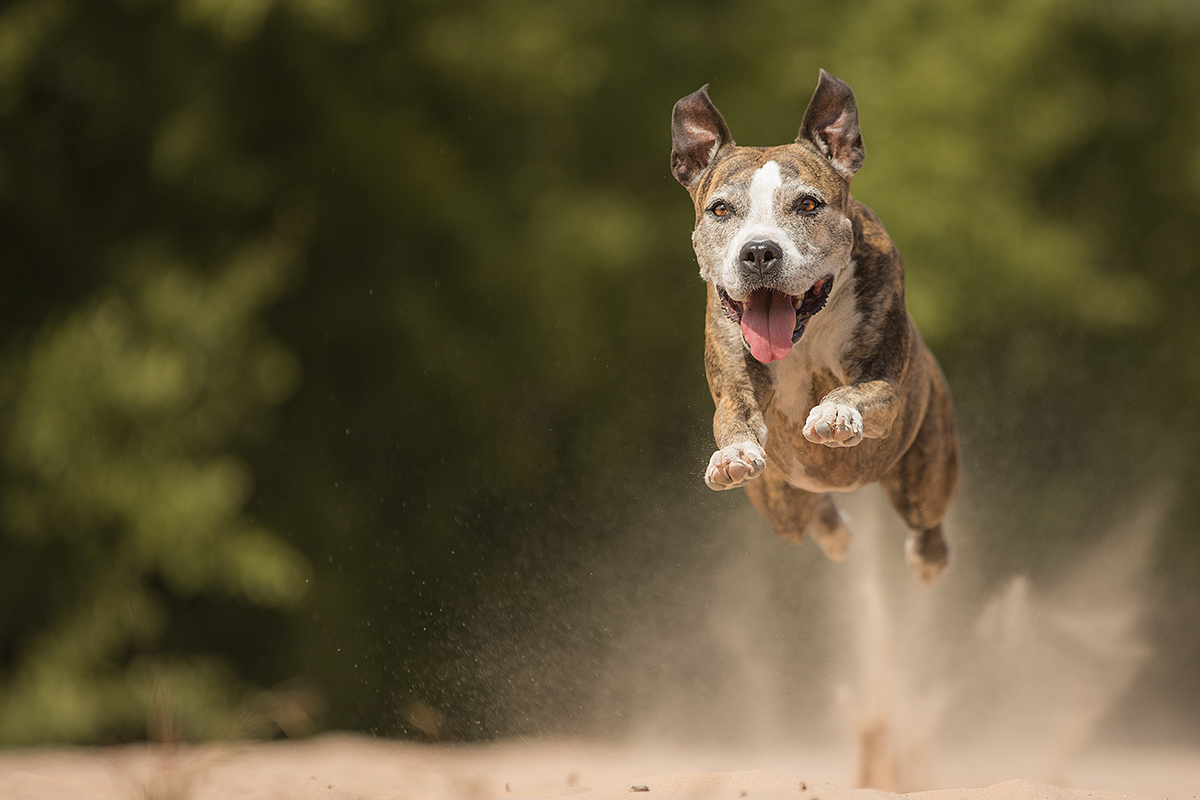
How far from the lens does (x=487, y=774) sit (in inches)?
332

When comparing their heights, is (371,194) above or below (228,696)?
above

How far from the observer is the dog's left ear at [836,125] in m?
4.16

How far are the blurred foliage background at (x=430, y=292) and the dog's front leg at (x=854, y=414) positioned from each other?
5.55 meters

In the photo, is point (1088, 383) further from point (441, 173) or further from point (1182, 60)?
point (441, 173)

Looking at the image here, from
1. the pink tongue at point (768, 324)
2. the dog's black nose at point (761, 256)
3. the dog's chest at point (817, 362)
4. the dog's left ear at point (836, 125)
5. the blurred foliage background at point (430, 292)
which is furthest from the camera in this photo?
the blurred foliage background at point (430, 292)

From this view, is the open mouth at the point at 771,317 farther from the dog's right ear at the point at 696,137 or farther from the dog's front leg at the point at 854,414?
the dog's right ear at the point at 696,137

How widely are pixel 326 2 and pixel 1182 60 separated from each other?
8294 mm

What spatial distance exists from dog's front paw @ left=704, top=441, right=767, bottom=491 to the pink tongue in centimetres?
30

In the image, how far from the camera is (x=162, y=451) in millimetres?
10984

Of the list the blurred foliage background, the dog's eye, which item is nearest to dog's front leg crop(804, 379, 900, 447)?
the dog's eye

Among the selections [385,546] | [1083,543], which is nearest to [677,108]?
[1083,543]

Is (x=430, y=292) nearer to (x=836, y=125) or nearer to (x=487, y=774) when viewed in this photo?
(x=487, y=774)

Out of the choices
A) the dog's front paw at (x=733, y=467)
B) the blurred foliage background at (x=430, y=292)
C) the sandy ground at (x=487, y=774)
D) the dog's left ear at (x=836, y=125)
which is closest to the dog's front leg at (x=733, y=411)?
the dog's front paw at (x=733, y=467)

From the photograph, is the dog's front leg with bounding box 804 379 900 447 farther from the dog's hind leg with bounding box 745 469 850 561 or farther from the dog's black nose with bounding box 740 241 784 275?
the dog's hind leg with bounding box 745 469 850 561
